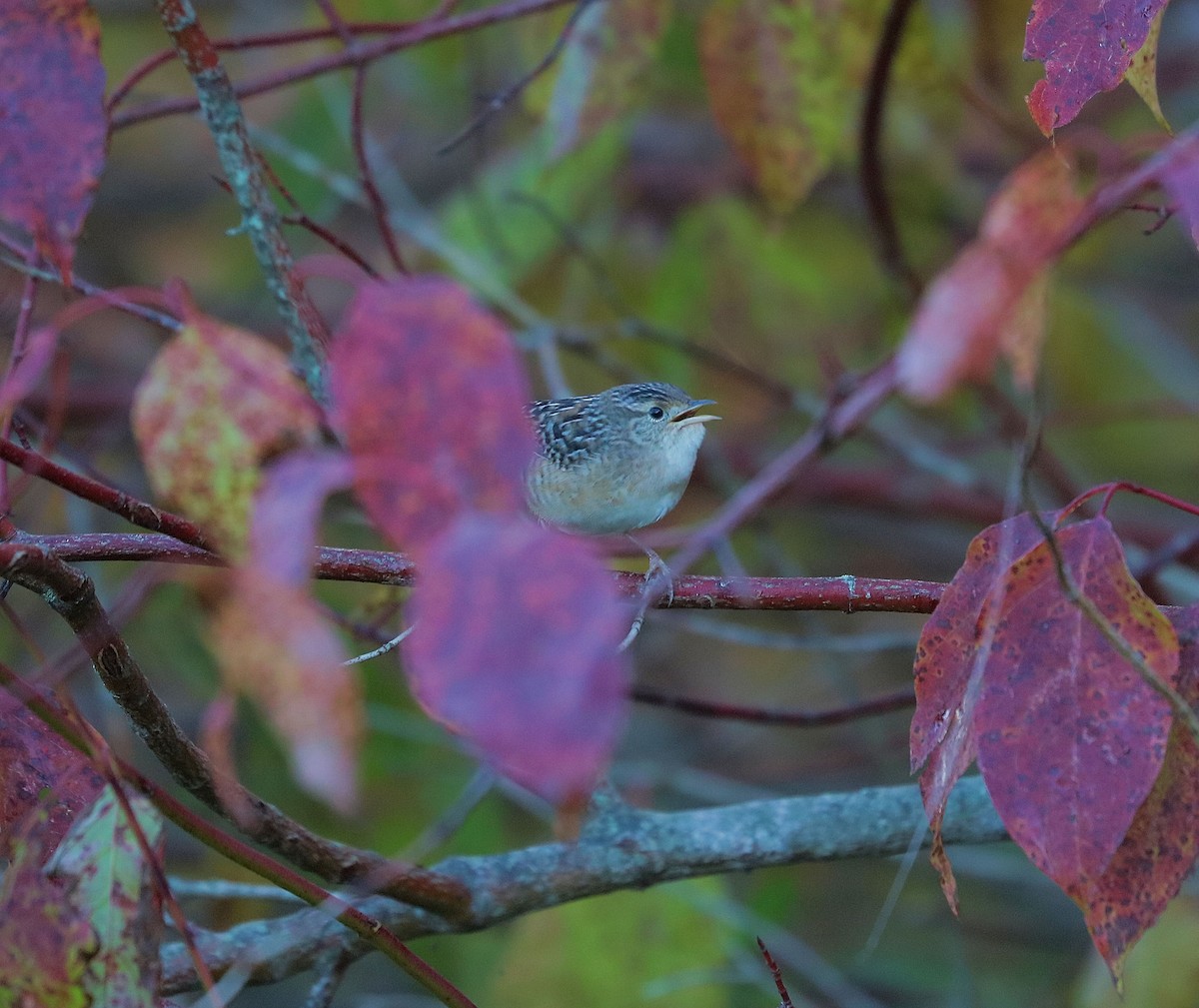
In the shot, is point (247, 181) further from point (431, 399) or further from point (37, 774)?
point (431, 399)

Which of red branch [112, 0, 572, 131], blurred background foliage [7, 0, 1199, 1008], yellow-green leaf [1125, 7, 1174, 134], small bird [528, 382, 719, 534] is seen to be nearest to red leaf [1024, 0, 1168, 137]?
yellow-green leaf [1125, 7, 1174, 134]

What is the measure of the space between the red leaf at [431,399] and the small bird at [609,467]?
1.80 metres

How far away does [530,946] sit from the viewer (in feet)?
11.0

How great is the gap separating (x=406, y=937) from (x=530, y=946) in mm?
1125

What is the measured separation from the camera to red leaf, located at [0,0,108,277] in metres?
1.31

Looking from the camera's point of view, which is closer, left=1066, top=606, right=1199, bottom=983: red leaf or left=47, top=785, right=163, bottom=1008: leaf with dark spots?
left=47, top=785, right=163, bottom=1008: leaf with dark spots

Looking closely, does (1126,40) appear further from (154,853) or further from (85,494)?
(154,853)

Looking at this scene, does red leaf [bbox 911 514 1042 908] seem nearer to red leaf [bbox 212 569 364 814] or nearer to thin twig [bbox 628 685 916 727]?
red leaf [bbox 212 569 364 814]

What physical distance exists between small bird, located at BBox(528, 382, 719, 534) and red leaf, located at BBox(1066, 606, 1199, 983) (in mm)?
1442

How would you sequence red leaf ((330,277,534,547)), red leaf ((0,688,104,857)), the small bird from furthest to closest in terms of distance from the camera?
the small bird → red leaf ((0,688,104,857)) → red leaf ((330,277,534,547))

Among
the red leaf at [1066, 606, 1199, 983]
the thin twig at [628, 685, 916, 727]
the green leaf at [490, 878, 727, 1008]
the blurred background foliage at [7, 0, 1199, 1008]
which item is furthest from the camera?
the blurred background foliage at [7, 0, 1199, 1008]

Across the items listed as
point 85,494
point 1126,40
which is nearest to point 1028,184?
point 1126,40

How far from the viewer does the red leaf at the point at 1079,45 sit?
5.26 ft

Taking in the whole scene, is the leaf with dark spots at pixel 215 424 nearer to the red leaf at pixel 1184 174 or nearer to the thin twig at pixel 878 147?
the red leaf at pixel 1184 174
